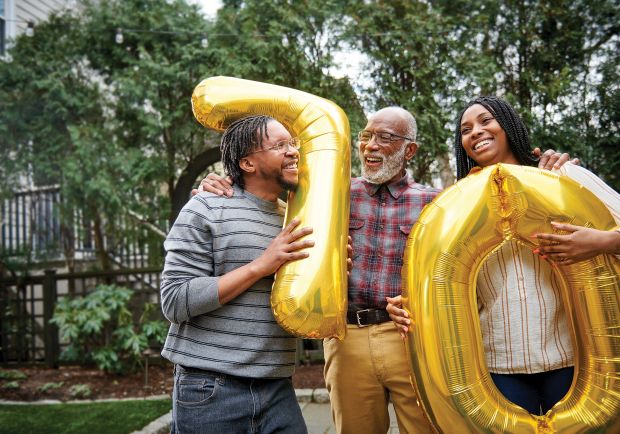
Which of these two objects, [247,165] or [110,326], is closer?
Answer: [247,165]

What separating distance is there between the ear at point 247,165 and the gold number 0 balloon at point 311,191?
0.15 m

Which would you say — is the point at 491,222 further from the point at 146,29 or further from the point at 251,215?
the point at 146,29

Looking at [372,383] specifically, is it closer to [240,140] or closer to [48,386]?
[240,140]

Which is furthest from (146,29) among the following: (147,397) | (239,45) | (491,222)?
(491,222)

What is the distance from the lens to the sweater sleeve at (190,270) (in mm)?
1550

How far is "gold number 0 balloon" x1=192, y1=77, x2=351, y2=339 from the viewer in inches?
60.2

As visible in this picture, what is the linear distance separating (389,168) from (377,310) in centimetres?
54

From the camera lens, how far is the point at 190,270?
1602mm

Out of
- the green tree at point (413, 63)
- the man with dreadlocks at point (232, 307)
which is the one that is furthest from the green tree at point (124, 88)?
the man with dreadlocks at point (232, 307)

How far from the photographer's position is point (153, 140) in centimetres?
610

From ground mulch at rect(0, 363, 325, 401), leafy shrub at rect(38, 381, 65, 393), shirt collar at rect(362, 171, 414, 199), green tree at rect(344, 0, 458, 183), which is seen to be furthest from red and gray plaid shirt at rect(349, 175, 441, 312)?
leafy shrub at rect(38, 381, 65, 393)

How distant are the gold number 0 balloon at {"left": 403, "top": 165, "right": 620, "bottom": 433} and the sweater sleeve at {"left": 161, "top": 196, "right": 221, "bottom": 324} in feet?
1.97

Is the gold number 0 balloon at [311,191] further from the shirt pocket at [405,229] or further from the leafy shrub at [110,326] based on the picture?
the leafy shrub at [110,326]

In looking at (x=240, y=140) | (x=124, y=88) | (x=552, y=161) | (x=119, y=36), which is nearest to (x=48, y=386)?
(x=124, y=88)
